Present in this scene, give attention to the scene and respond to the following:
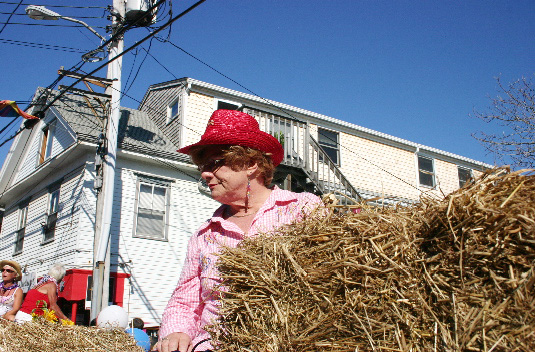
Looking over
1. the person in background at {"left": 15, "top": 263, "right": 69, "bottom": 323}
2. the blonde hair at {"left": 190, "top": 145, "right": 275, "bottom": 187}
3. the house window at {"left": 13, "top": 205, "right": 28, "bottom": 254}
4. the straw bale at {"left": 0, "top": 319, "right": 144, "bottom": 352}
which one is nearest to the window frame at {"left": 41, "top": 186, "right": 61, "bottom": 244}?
the house window at {"left": 13, "top": 205, "right": 28, "bottom": 254}

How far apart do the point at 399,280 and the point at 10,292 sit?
666cm

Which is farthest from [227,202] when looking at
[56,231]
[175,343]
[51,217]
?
[51,217]

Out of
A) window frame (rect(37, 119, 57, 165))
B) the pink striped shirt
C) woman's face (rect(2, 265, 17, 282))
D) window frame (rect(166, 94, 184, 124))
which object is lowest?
the pink striped shirt

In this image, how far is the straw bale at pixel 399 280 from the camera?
1.21 meters

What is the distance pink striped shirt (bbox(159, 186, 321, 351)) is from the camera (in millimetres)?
2546

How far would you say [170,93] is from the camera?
16984mm

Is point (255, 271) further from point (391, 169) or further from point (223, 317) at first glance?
point (391, 169)

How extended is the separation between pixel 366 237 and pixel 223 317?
0.66m

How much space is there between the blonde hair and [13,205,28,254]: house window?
1617 centimetres

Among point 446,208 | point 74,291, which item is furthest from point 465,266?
point 74,291

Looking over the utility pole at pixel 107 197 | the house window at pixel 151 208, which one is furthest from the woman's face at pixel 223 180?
the house window at pixel 151 208

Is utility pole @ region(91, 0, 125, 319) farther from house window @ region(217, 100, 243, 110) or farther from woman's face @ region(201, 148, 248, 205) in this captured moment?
woman's face @ region(201, 148, 248, 205)

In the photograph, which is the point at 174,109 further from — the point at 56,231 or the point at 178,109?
the point at 56,231

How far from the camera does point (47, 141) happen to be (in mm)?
16984
